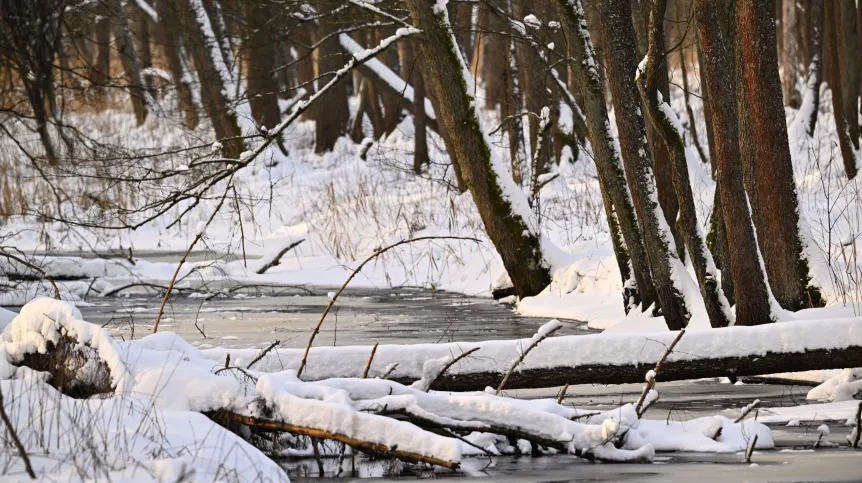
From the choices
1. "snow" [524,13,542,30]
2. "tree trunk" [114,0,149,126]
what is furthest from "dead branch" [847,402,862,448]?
"snow" [524,13,542,30]

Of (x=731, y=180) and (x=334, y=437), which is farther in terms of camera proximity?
(x=731, y=180)

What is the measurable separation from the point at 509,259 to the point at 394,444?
7.83 m

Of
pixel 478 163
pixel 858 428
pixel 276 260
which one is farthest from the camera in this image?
pixel 276 260

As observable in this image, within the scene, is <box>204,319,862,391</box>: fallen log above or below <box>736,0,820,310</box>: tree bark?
below

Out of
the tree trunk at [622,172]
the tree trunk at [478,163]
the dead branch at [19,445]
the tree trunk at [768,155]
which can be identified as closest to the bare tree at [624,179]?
the tree trunk at [622,172]

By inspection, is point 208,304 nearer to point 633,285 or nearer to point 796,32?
point 633,285

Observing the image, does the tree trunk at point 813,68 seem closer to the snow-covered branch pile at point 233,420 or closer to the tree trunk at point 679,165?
the tree trunk at point 679,165

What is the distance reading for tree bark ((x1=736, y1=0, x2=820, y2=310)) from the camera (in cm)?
828

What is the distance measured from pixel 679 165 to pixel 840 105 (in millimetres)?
10610

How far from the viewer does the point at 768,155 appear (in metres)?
8.30

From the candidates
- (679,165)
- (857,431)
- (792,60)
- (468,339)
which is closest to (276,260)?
(468,339)

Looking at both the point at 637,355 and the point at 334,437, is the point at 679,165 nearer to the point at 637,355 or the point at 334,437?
the point at 637,355

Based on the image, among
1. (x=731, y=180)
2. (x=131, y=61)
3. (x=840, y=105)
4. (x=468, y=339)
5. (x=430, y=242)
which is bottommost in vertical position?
(x=468, y=339)

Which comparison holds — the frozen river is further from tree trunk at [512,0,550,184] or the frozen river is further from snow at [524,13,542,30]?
tree trunk at [512,0,550,184]
